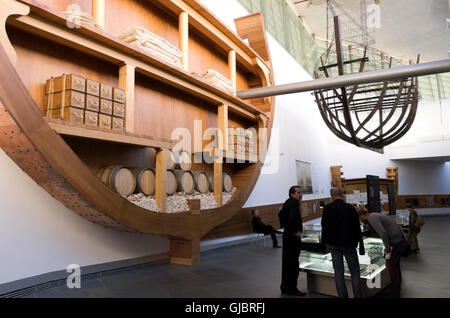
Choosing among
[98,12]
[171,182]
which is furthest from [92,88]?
[171,182]

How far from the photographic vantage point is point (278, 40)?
1189cm

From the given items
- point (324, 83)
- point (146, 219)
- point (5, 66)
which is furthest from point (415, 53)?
point (5, 66)

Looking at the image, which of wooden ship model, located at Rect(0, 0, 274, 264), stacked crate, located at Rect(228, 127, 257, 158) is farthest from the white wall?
stacked crate, located at Rect(228, 127, 257, 158)

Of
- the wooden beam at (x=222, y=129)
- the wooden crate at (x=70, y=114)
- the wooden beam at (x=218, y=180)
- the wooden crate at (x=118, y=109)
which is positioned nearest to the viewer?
the wooden crate at (x=70, y=114)

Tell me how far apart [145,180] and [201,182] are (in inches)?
54.9

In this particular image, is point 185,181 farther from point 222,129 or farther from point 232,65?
point 232,65

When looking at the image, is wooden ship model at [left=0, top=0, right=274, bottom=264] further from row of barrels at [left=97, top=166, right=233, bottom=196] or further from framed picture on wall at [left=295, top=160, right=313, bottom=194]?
framed picture on wall at [left=295, top=160, right=313, bottom=194]

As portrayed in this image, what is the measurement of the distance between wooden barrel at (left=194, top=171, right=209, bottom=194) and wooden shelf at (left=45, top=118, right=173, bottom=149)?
4.02ft

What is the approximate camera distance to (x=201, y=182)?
17.8 feet

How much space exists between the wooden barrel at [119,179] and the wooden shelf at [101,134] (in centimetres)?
45

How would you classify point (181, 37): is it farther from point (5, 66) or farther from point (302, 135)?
point (302, 135)

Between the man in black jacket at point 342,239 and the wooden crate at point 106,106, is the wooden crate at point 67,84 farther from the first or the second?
the man in black jacket at point 342,239

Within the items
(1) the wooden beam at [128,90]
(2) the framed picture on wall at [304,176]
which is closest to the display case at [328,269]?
(1) the wooden beam at [128,90]

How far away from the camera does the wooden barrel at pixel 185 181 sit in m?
4.86
